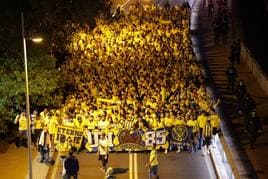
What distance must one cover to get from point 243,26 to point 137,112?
23654mm

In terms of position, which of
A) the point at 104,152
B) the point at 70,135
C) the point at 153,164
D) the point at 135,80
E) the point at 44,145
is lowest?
the point at 153,164

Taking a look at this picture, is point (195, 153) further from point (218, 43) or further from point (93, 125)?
point (218, 43)

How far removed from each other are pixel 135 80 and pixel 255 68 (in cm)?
764

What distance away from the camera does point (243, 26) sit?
47031 millimetres

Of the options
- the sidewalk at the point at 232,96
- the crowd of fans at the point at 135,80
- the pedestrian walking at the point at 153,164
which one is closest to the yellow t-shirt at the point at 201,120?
the crowd of fans at the point at 135,80

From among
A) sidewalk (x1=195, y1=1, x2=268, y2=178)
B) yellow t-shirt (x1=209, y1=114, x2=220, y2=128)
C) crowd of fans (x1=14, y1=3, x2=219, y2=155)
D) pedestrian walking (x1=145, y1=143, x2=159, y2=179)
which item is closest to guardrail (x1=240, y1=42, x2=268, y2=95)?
sidewalk (x1=195, y1=1, x2=268, y2=178)

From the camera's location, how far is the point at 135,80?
28859 millimetres

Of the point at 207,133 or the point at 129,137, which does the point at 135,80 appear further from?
the point at 207,133

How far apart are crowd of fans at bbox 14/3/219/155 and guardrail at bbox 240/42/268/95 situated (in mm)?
3177

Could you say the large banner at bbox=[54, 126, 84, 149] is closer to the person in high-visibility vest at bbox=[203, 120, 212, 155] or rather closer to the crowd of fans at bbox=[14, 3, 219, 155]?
the crowd of fans at bbox=[14, 3, 219, 155]

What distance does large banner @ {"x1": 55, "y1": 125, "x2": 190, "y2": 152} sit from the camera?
961 inches

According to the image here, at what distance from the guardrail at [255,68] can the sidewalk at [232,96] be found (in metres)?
0.20

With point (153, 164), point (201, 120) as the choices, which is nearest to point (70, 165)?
point (153, 164)

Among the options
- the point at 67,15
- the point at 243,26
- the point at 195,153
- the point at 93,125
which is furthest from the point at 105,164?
the point at 243,26
